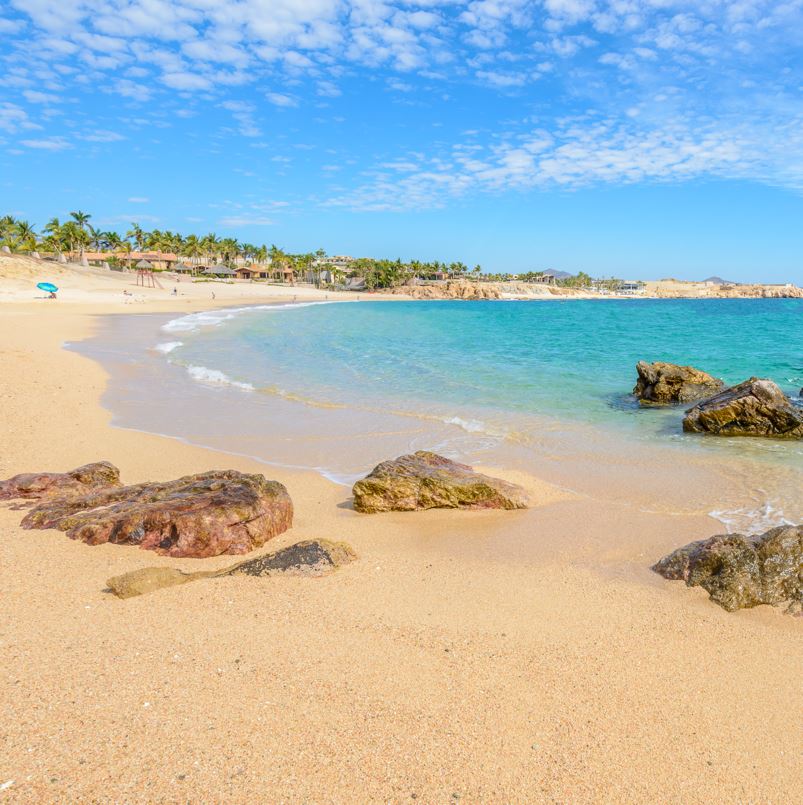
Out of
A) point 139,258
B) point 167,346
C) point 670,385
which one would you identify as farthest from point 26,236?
point 670,385

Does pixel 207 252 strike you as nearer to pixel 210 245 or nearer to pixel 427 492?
pixel 210 245

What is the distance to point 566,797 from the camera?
3209 mm

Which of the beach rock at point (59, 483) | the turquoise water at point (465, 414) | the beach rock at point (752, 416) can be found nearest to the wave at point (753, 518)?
the turquoise water at point (465, 414)

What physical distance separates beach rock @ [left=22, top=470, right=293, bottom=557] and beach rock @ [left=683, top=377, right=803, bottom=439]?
413 inches

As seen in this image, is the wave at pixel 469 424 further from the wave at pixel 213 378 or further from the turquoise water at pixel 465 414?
the wave at pixel 213 378

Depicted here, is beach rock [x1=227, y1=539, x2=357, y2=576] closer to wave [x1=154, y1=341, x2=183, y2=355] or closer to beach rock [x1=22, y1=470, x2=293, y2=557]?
beach rock [x1=22, y1=470, x2=293, y2=557]

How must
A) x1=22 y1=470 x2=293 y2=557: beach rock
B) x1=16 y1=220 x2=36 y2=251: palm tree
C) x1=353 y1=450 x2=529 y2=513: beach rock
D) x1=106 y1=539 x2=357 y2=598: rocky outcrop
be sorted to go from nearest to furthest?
x1=106 y1=539 x2=357 y2=598: rocky outcrop, x1=22 y1=470 x2=293 y2=557: beach rock, x1=353 y1=450 x2=529 y2=513: beach rock, x1=16 y1=220 x2=36 y2=251: palm tree

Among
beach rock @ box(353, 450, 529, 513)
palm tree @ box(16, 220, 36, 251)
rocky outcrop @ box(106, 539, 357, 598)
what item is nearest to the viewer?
rocky outcrop @ box(106, 539, 357, 598)

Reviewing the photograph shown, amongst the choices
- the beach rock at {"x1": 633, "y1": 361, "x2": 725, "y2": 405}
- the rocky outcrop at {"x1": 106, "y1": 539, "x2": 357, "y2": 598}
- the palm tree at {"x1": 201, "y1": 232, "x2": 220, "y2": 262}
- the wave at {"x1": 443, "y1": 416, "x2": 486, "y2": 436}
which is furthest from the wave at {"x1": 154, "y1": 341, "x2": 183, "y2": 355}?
the palm tree at {"x1": 201, "y1": 232, "x2": 220, "y2": 262}

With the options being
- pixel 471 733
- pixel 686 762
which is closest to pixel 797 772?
pixel 686 762

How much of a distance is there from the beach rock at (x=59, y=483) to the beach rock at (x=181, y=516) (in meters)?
0.32

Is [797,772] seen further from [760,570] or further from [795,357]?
[795,357]

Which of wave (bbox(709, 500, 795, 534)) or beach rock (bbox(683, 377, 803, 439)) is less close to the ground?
beach rock (bbox(683, 377, 803, 439))

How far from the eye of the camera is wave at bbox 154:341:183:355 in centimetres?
2575
